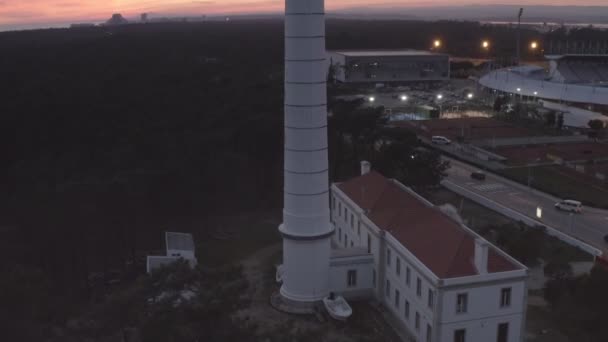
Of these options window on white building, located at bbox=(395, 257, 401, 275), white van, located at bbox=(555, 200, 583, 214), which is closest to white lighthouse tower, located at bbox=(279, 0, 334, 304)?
window on white building, located at bbox=(395, 257, 401, 275)

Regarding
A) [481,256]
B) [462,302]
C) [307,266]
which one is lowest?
[307,266]

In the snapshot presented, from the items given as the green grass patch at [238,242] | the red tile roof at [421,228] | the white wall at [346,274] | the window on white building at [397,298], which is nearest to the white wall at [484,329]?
the red tile roof at [421,228]

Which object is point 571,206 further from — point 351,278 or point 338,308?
point 338,308

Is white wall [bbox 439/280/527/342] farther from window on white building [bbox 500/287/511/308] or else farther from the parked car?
the parked car

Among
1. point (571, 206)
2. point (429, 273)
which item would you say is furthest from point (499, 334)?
point (571, 206)

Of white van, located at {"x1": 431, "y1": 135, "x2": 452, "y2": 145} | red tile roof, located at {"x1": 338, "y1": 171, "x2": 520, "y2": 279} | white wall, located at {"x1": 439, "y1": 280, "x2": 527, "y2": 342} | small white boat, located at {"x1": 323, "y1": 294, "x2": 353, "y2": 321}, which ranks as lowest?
small white boat, located at {"x1": 323, "y1": 294, "x2": 353, "y2": 321}

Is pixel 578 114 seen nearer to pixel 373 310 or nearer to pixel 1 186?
pixel 373 310

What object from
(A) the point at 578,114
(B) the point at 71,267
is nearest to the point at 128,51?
(A) the point at 578,114
